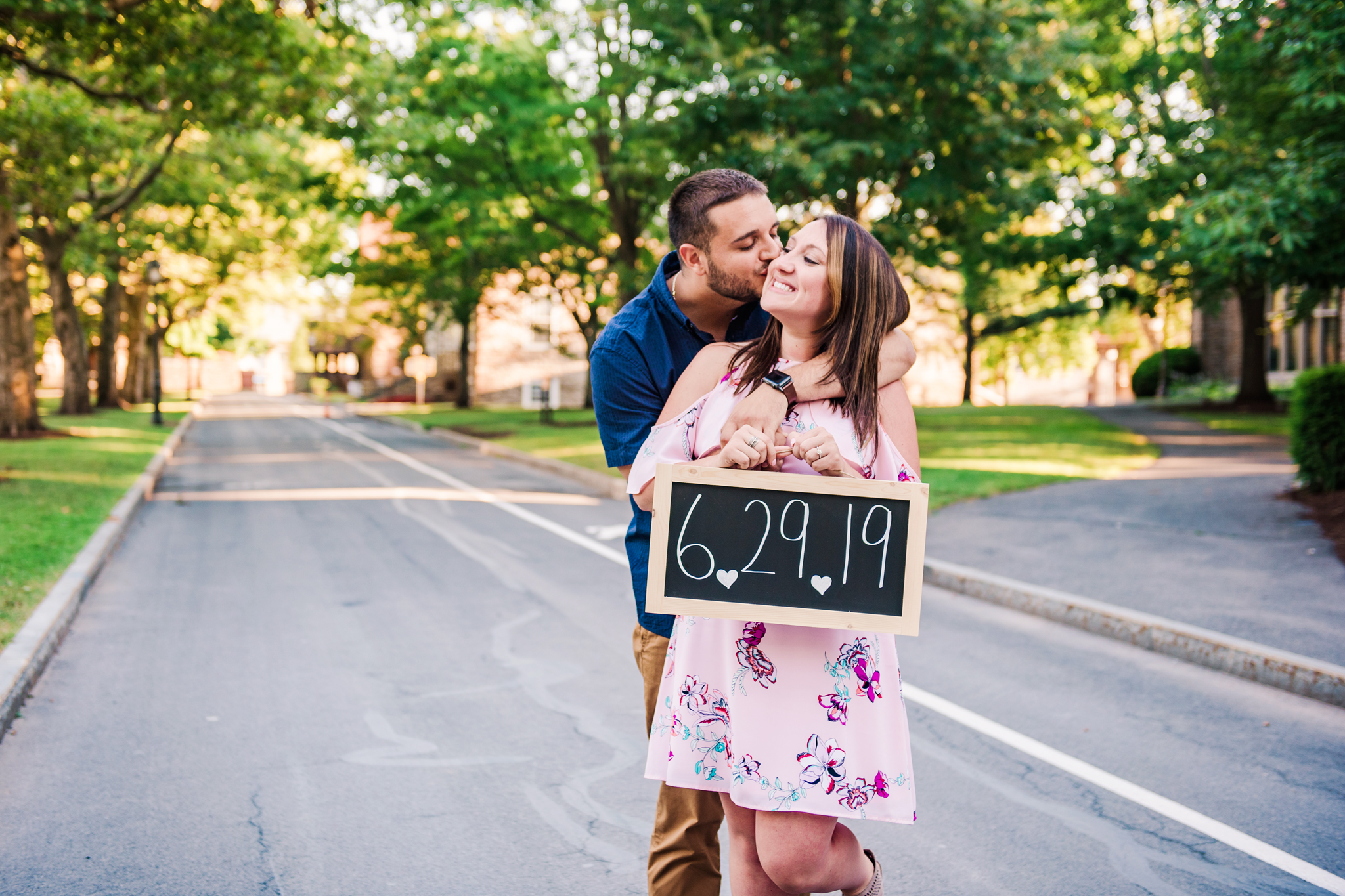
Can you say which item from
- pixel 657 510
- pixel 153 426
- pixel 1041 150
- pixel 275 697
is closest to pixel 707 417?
pixel 657 510

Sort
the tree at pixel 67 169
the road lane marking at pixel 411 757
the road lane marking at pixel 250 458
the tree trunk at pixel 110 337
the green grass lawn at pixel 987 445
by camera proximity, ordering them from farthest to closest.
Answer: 1. the tree trunk at pixel 110 337
2. the road lane marking at pixel 250 458
3. the tree at pixel 67 169
4. the green grass lawn at pixel 987 445
5. the road lane marking at pixel 411 757

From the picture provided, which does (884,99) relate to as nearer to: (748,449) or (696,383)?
(696,383)

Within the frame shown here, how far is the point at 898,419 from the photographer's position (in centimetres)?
241

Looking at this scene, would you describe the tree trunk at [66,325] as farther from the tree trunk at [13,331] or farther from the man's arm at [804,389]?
the man's arm at [804,389]

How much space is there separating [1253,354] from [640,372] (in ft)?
95.5

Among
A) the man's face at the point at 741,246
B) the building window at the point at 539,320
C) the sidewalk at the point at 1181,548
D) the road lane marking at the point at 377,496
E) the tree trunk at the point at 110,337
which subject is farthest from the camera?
the building window at the point at 539,320

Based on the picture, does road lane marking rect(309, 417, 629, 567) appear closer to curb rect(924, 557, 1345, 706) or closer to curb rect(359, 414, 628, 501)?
curb rect(359, 414, 628, 501)

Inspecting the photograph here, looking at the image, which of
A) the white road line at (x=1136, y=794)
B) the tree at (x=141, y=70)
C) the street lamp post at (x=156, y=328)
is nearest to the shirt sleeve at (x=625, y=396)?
the white road line at (x=1136, y=794)

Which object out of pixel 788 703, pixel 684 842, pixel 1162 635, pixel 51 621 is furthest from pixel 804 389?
pixel 51 621

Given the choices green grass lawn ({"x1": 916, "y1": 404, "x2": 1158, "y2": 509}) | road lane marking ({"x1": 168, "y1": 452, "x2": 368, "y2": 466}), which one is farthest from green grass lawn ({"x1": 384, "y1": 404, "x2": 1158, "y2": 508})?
road lane marking ({"x1": 168, "y1": 452, "x2": 368, "y2": 466})

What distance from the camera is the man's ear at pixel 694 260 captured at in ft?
8.54

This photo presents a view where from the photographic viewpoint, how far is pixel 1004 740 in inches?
199

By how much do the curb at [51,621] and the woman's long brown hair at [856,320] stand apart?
4.63m

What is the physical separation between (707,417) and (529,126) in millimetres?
19515
